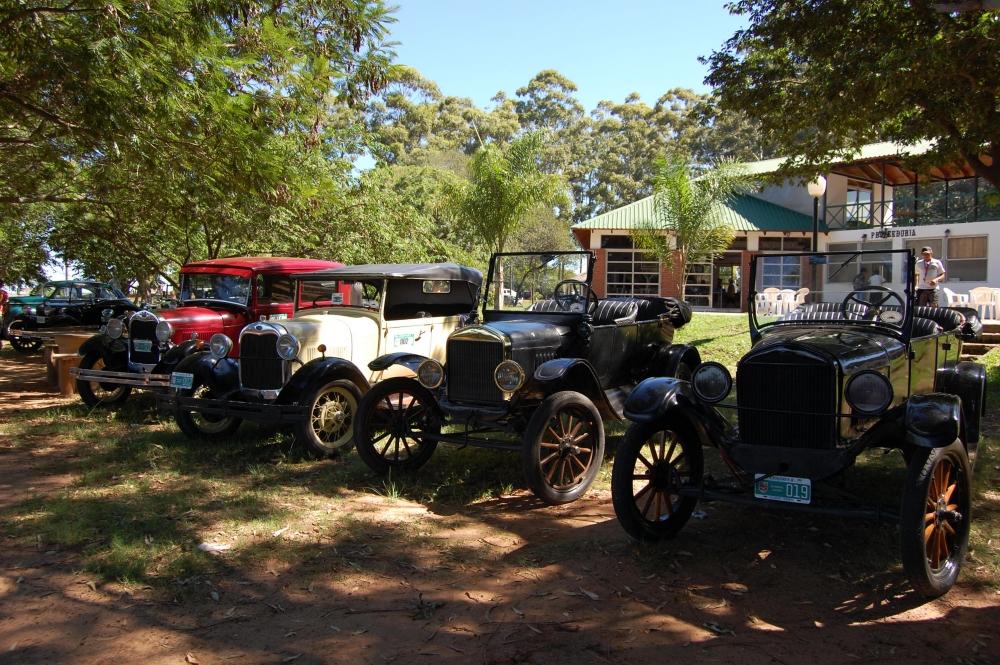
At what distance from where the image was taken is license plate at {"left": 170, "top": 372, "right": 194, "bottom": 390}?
7.01 m

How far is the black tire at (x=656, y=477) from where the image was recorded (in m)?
4.24

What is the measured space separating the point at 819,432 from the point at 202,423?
596 cm

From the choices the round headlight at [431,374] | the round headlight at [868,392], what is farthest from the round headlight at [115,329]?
the round headlight at [868,392]

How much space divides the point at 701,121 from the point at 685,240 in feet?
20.4

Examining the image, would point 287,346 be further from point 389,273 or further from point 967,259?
point 967,259

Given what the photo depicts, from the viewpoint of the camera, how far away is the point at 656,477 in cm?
442

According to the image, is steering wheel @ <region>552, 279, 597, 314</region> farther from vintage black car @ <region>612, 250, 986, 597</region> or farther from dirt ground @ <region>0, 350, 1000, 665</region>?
dirt ground @ <region>0, 350, 1000, 665</region>

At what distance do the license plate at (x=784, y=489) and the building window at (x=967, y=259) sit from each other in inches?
749

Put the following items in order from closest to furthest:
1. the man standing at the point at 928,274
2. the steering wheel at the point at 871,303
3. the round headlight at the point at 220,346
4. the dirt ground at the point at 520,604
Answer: the dirt ground at the point at 520,604 → the steering wheel at the point at 871,303 → the round headlight at the point at 220,346 → the man standing at the point at 928,274

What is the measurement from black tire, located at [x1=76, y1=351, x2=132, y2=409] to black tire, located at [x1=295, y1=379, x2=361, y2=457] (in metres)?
3.65

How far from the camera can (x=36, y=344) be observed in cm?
1680

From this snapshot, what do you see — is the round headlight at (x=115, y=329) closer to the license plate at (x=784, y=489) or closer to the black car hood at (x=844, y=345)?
the black car hood at (x=844, y=345)

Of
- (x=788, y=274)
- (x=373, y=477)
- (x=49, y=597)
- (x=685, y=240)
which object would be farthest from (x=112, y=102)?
(x=788, y=274)

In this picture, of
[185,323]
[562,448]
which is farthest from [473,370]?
[185,323]
